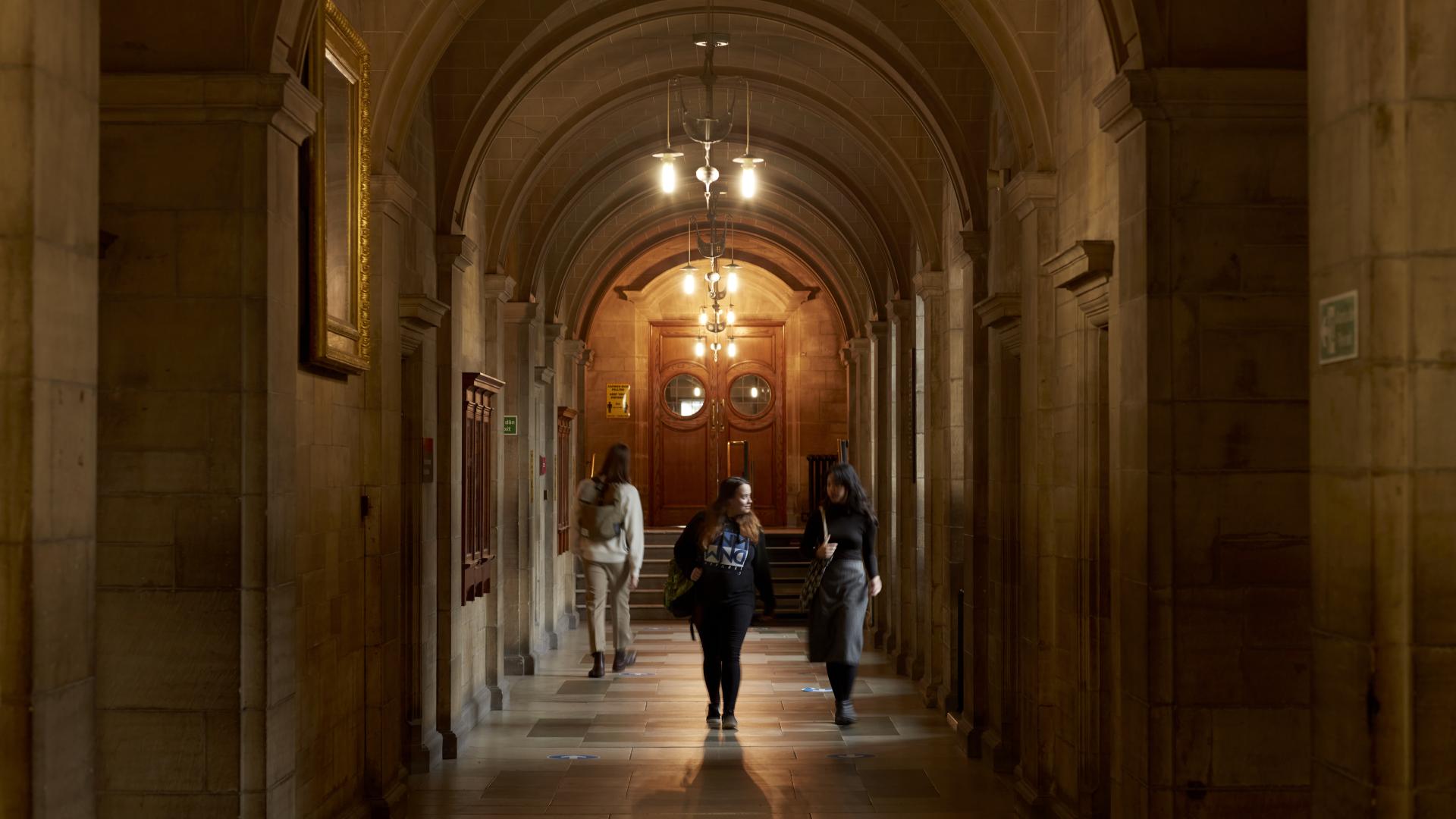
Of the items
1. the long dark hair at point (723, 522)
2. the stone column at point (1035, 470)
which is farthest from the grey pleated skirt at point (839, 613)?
the stone column at point (1035, 470)

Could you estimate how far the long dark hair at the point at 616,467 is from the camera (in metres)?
11.6

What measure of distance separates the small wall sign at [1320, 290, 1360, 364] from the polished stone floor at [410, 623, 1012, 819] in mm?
4451

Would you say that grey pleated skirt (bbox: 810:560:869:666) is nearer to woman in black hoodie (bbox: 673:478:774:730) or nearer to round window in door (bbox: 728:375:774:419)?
woman in black hoodie (bbox: 673:478:774:730)

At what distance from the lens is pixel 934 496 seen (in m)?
11.2

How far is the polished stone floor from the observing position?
293 inches

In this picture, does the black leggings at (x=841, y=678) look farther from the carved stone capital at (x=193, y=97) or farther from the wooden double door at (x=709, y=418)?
the wooden double door at (x=709, y=418)

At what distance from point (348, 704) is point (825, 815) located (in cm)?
237

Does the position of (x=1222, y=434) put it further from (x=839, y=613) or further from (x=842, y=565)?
(x=839, y=613)

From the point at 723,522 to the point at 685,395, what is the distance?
17.1 meters

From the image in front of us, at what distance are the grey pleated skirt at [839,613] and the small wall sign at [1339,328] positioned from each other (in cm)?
583

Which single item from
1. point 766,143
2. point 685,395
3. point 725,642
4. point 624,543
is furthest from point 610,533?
→ point 685,395

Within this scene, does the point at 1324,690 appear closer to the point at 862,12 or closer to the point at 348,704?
the point at 348,704

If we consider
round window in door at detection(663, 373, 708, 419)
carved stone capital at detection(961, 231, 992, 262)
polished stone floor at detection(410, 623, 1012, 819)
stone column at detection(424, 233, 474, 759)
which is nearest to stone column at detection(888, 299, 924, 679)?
polished stone floor at detection(410, 623, 1012, 819)

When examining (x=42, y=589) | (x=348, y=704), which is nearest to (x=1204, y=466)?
(x=42, y=589)
